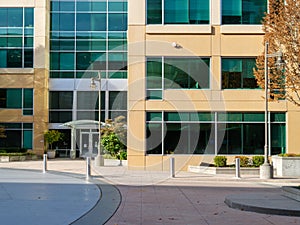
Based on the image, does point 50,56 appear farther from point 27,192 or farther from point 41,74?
point 27,192

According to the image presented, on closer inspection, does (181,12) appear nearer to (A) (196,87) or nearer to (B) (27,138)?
(A) (196,87)

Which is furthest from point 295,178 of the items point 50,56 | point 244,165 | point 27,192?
point 50,56

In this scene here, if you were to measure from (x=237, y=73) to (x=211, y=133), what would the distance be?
3.87 meters

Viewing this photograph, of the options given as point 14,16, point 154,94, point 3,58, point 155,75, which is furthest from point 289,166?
point 14,16

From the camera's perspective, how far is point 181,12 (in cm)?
2967

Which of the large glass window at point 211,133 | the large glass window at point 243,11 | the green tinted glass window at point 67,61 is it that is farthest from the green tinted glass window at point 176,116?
the green tinted glass window at point 67,61

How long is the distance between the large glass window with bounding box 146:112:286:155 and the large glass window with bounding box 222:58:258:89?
1709 millimetres

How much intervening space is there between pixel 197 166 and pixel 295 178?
5.30m

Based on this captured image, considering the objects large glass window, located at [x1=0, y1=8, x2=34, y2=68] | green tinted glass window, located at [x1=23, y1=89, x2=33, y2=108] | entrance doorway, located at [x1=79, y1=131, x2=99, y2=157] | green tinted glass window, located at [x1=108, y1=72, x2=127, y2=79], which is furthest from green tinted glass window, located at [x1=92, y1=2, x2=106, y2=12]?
entrance doorway, located at [x1=79, y1=131, x2=99, y2=157]

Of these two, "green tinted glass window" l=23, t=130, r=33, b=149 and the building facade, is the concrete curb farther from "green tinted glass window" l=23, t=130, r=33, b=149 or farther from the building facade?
"green tinted glass window" l=23, t=130, r=33, b=149

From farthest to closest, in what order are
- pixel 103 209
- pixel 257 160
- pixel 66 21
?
1. pixel 66 21
2. pixel 257 160
3. pixel 103 209

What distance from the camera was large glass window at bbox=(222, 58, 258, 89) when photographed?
29672mm

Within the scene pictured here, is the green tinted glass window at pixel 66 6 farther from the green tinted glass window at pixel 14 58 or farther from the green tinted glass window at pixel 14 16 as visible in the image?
the green tinted glass window at pixel 14 58

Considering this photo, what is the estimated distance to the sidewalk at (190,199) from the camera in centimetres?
1190
